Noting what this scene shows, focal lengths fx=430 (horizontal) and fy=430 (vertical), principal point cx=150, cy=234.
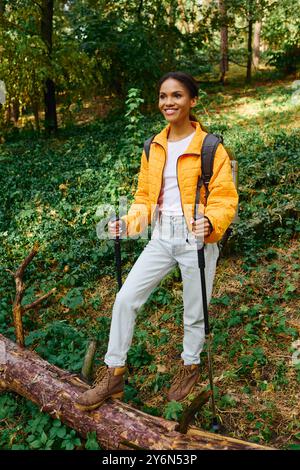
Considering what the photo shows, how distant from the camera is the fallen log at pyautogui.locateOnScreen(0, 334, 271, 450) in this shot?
117 inches

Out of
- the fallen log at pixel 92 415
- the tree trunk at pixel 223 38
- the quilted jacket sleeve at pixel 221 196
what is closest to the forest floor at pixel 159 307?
the fallen log at pixel 92 415

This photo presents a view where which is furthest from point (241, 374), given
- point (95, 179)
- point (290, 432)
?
point (95, 179)

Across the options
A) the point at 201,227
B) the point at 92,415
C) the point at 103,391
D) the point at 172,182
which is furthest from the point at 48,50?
the point at 92,415

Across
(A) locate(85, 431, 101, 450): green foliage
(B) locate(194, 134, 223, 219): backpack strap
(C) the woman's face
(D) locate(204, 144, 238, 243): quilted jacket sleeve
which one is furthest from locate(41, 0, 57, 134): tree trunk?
(A) locate(85, 431, 101, 450): green foliage

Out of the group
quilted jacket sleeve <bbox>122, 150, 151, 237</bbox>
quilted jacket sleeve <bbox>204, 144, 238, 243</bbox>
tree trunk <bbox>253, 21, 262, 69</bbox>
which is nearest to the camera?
quilted jacket sleeve <bbox>204, 144, 238, 243</bbox>

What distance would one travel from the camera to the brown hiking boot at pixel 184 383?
381cm

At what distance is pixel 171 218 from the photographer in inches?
136

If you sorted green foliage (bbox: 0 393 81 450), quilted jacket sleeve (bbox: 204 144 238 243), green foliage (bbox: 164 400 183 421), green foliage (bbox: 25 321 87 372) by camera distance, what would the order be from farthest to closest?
green foliage (bbox: 25 321 87 372), green foliage (bbox: 164 400 183 421), green foliage (bbox: 0 393 81 450), quilted jacket sleeve (bbox: 204 144 238 243)

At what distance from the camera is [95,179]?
8469 mm

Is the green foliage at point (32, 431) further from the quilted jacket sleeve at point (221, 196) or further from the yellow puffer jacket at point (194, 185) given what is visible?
the quilted jacket sleeve at point (221, 196)

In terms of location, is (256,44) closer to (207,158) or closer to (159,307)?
(159,307)

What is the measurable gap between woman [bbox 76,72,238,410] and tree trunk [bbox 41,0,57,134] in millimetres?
8695

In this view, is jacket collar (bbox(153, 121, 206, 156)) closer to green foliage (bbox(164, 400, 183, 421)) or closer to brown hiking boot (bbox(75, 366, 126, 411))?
brown hiking boot (bbox(75, 366, 126, 411))

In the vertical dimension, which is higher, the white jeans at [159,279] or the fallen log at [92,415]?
the white jeans at [159,279]
